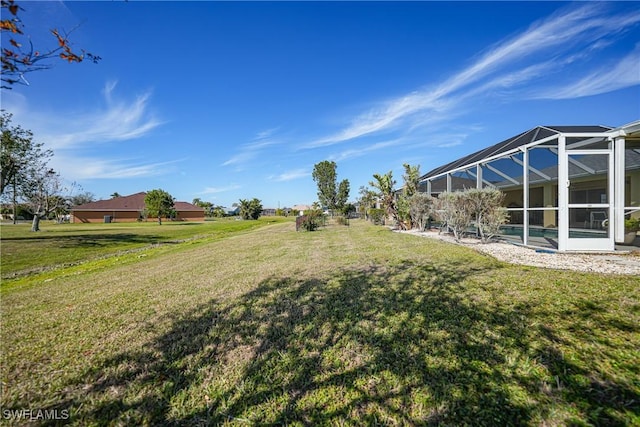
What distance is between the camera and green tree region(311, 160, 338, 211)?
4791cm

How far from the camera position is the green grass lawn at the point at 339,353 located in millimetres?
1908

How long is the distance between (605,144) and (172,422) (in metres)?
12.6

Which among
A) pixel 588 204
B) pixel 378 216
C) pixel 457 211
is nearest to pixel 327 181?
pixel 378 216

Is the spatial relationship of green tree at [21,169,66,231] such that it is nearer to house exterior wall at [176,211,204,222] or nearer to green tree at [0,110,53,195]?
green tree at [0,110,53,195]

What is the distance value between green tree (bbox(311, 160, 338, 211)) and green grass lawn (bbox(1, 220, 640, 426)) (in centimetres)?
4347

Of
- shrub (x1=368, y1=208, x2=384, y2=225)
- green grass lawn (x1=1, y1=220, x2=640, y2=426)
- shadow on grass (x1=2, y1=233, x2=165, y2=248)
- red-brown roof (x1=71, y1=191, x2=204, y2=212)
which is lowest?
shadow on grass (x1=2, y1=233, x2=165, y2=248)

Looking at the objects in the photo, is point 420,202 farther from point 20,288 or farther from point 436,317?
point 20,288

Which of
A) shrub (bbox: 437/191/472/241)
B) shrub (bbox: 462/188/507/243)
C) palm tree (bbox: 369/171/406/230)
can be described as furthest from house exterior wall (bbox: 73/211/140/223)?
shrub (bbox: 462/188/507/243)

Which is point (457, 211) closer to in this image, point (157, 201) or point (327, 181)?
point (327, 181)

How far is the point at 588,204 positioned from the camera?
7512 mm

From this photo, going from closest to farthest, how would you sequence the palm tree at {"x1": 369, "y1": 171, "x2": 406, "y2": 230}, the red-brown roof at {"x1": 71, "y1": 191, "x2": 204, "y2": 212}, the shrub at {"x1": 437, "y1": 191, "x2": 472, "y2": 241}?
the shrub at {"x1": 437, "y1": 191, "x2": 472, "y2": 241} < the palm tree at {"x1": 369, "y1": 171, "x2": 406, "y2": 230} < the red-brown roof at {"x1": 71, "y1": 191, "x2": 204, "y2": 212}

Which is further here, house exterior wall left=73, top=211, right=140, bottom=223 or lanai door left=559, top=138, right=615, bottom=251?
house exterior wall left=73, top=211, right=140, bottom=223

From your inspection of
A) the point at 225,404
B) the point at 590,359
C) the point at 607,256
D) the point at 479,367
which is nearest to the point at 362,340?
the point at 479,367

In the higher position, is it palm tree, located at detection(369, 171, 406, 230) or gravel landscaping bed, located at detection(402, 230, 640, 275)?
palm tree, located at detection(369, 171, 406, 230)
